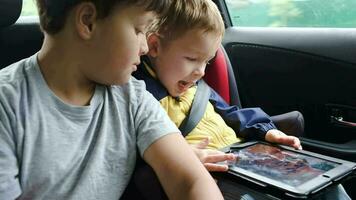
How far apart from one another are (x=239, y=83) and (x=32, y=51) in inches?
37.2

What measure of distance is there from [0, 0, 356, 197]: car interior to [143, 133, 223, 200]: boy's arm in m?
0.66

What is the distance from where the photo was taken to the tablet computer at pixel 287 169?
1.02 meters

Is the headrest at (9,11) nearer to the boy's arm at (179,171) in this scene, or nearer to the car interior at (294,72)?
the car interior at (294,72)

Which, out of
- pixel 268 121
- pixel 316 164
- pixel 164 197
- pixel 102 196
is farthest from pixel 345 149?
pixel 102 196

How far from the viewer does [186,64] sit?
4.58 feet

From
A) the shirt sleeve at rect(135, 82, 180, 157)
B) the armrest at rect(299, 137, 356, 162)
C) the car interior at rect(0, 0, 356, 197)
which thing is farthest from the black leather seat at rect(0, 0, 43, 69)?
the armrest at rect(299, 137, 356, 162)

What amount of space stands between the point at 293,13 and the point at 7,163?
155 cm

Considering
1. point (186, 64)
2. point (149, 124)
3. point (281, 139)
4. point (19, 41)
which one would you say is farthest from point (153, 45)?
point (19, 41)

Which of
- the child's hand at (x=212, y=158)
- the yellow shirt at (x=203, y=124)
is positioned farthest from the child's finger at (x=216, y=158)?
the yellow shirt at (x=203, y=124)

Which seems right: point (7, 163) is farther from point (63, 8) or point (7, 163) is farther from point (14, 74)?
point (63, 8)

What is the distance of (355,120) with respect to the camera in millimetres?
1789

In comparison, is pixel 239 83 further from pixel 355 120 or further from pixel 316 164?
pixel 316 164

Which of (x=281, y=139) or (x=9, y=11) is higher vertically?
(x=9, y=11)

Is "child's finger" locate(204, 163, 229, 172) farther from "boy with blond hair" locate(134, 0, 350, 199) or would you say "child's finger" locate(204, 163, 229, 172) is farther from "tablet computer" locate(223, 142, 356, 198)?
"boy with blond hair" locate(134, 0, 350, 199)
